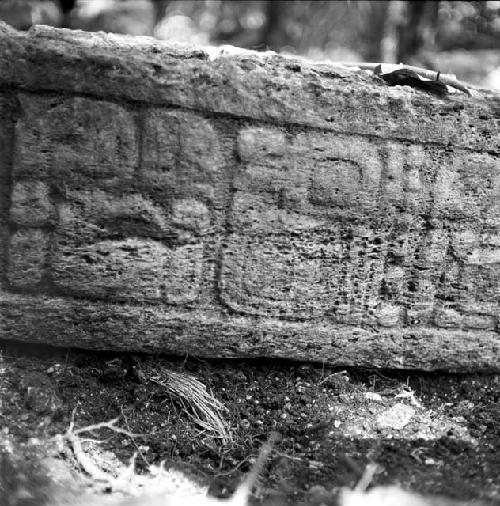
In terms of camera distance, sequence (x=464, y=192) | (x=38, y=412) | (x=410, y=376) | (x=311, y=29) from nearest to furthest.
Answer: (x=38, y=412) < (x=464, y=192) < (x=410, y=376) < (x=311, y=29)

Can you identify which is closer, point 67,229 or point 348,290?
point 67,229

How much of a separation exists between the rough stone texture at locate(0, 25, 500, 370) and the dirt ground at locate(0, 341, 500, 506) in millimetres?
77

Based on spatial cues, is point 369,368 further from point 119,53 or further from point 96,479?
point 119,53

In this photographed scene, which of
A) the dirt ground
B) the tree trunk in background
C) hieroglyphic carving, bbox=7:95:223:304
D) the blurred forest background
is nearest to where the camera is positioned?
the dirt ground

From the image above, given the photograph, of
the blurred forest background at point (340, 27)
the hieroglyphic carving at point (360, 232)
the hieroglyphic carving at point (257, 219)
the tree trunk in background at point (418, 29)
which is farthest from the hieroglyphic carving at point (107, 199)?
the tree trunk in background at point (418, 29)

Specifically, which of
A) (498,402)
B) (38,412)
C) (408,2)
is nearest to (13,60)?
(38,412)

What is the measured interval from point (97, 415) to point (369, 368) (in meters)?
0.86

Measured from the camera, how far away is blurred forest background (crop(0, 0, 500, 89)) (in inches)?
246

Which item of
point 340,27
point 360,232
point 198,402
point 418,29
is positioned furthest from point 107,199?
point 418,29

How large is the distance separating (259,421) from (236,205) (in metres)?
0.62

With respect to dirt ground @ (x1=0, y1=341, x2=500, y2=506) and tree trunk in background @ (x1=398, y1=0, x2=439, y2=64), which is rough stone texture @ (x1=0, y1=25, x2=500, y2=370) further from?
tree trunk in background @ (x1=398, y1=0, x2=439, y2=64)

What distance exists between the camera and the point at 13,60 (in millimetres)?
1566

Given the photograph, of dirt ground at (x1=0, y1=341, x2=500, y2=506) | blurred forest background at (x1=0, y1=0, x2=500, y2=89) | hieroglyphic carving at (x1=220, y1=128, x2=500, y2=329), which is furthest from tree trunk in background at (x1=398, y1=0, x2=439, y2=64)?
dirt ground at (x1=0, y1=341, x2=500, y2=506)

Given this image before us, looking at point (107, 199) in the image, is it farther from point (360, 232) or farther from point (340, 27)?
point (340, 27)
